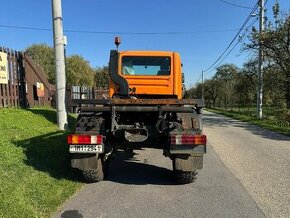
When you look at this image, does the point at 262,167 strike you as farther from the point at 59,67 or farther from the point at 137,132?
the point at 59,67

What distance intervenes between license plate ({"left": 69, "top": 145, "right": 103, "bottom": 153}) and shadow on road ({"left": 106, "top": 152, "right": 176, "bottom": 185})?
0.89 m

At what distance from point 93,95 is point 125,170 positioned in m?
15.8

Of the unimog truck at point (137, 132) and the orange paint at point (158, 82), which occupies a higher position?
the orange paint at point (158, 82)

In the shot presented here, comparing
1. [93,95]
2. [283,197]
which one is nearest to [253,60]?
[93,95]

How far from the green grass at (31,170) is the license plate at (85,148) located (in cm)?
60

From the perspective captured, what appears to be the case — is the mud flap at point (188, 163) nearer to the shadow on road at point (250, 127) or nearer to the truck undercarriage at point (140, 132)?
the truck undercarriage at point (140, 132)

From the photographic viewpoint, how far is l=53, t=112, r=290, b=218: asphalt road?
221 inches

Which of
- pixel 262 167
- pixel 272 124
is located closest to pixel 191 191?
pixel 262 167

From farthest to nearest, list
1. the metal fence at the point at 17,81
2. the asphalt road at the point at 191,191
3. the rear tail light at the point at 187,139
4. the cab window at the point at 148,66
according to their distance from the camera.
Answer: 1. the metal fence at the point at 17,81
2. the cab window at the point at 148,66
3. the rear tail light at the point at 187,139
4. the asphalt road at the point at 191,191

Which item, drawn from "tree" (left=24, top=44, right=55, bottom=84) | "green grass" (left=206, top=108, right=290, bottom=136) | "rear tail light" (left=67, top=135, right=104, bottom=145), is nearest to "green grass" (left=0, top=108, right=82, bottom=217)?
"rear tail light" (left=67, top=135, right=104, bottom=145)

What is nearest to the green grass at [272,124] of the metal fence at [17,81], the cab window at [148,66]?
the cab window at [148,66]

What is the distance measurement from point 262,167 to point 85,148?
4.24 metres

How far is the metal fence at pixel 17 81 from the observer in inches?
515

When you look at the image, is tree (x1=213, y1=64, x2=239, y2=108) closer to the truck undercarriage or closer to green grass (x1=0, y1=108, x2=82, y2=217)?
green grass (x1=0, y1=108, x2=82, y2=217)
